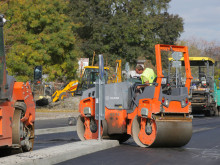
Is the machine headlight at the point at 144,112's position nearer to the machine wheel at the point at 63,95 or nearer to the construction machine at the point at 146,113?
the construction machine at the point at 146,113

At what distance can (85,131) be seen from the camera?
14492mm

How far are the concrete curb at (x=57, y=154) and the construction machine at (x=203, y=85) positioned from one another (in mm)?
18551

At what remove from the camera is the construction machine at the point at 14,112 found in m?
9.68

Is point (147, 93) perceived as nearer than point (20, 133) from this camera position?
No

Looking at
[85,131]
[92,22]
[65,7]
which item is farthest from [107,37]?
[85,131]

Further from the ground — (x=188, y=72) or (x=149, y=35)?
(x=149, y=35)

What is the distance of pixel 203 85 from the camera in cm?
3194

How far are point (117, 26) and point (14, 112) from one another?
153 ft

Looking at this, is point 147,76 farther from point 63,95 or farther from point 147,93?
point 63,95

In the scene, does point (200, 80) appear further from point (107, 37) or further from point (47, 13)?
point (107, 37)

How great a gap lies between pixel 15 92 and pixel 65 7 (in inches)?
1068

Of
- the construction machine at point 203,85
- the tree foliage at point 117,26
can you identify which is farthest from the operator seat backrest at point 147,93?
the tree foliage at point 117,26

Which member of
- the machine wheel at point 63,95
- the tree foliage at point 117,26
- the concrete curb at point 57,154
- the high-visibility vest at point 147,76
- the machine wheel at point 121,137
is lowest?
the concrete curb at point 57,154

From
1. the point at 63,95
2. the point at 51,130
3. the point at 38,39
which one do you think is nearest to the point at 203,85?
the point at 38,39
